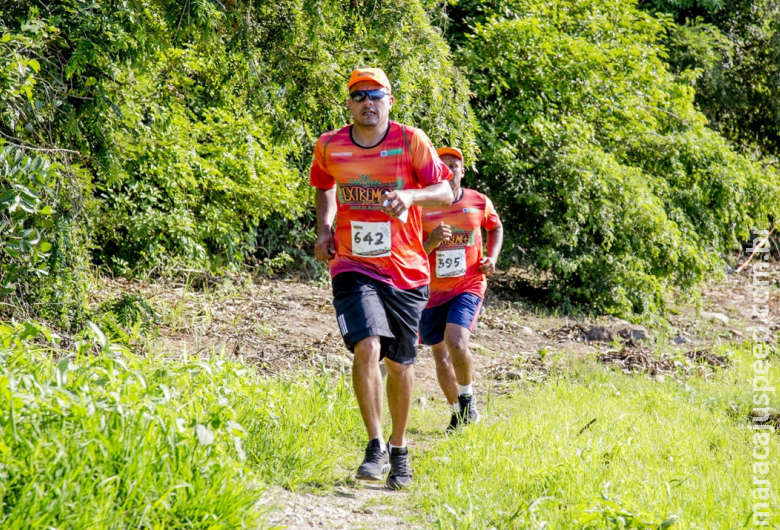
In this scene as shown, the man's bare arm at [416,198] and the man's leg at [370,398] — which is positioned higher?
the man's bare arm at [416,198]

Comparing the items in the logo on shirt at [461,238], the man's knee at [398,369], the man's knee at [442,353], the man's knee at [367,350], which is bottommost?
the man's knee at [442,353]

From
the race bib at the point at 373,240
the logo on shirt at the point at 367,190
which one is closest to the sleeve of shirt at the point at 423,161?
the logo on shirt at the point at 367,190

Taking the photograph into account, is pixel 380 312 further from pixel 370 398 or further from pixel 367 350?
pixel 370 398

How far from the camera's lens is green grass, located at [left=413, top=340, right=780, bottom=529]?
448 cm

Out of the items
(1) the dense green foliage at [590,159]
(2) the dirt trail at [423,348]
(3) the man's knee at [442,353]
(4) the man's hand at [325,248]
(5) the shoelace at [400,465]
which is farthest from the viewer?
(1) the dense green foliage at [590,159]

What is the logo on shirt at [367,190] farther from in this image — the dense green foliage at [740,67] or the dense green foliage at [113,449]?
the dense green foliage at [740,67]

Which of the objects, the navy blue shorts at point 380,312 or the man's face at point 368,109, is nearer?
the navy blue shorts at point 380,312

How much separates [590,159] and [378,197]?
7937 mm

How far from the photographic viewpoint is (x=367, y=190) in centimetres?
538

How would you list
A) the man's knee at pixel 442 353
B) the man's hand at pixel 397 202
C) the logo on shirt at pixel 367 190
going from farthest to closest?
the man's knee at pixel 442 353 → the logo on shirt at pixel 367 190 → the man's hand at pixel 397 202

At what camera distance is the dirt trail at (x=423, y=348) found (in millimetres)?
8414

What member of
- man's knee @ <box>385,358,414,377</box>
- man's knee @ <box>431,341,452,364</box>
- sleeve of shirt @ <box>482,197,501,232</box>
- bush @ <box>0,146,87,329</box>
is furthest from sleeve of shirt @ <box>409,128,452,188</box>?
bush @ <box>0,146,87,329</box>

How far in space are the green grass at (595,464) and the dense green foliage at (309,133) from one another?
2.72 m

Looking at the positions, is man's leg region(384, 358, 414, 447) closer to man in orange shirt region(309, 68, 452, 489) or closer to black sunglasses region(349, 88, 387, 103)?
man in orange shirt region(309, 68, 452, 489)
